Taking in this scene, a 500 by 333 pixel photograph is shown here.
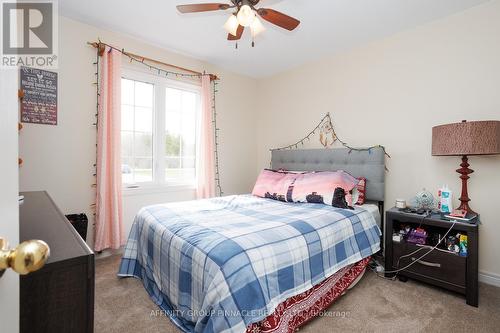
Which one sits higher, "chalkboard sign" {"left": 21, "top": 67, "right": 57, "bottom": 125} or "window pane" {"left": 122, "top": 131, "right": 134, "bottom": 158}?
"chalkboard sign" {"left": 21, "top": 67, "right": 57, "bottom": 125}

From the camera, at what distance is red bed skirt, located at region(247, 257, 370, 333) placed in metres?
1.35

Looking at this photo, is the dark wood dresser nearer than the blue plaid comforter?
Yes

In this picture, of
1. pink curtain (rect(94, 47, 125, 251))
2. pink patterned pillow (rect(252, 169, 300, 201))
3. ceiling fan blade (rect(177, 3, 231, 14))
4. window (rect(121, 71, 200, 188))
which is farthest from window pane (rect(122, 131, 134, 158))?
ceiling fan blade (rect(177, 3, 231, 14))

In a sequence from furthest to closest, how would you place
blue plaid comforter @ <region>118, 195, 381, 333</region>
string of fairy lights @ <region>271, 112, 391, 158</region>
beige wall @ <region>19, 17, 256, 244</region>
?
1. string of fairy lights @ <region>271, 112, 391, 158</region>
2. beige wall @ <region>19, 17, 256, 244</region>
3. blue plaid comforter @ <region>118, 195, 381, 333</region>

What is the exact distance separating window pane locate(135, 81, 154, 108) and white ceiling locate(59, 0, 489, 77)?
53 centimetres

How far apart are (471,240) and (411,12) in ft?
6.89

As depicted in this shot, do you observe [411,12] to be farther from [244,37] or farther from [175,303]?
[175,303]

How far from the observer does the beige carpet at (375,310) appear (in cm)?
164

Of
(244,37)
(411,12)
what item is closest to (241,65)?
(244,37)

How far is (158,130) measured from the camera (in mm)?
3258

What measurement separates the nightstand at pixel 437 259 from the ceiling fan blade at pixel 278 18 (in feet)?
6.21

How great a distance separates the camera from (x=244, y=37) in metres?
2.91

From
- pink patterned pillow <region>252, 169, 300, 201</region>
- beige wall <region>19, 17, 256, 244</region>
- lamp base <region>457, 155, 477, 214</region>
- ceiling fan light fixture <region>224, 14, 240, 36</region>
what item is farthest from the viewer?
pink patterned pillow <region>252, 169, 300, 201</region>

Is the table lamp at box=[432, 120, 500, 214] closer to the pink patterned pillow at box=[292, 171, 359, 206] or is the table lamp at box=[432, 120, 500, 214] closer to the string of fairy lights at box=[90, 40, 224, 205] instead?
the pink patterned pillow at box=[292, 171, 359, 206]
